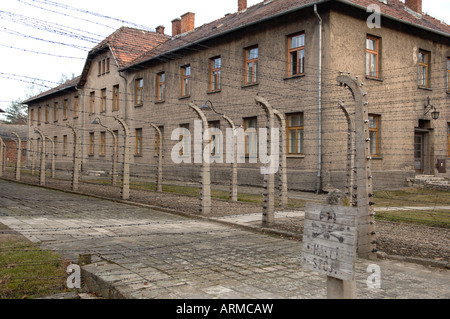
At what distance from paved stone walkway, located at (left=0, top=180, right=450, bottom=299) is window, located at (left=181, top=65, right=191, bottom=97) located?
15741 mm

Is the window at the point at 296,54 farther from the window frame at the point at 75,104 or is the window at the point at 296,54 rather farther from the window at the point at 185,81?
the window frame at the point at 75,104

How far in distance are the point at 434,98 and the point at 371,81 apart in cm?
508

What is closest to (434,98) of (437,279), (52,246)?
(437,279)

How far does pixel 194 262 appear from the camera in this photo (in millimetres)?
5824

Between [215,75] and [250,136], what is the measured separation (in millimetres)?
4504

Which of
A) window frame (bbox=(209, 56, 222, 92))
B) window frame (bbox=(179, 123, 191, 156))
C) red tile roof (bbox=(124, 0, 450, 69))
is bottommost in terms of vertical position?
window frame (bbox=(179, 123, 191, 156))

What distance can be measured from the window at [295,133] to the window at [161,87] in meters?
10.8

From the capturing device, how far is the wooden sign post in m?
2.95

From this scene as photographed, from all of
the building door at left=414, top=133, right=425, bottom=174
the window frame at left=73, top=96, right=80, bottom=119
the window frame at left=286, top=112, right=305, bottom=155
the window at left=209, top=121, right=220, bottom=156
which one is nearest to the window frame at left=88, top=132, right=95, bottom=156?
the window frame at left=73, top=96, right=80, bottom=119

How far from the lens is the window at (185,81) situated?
81.3ft

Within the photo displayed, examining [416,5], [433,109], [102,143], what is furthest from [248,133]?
[102,143]

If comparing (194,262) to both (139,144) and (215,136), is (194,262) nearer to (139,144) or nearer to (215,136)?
(215,136)

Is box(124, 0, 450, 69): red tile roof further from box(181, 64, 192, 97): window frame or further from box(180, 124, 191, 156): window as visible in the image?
box(180, 124, 191, 156): window

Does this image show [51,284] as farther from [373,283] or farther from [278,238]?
[278,238]
